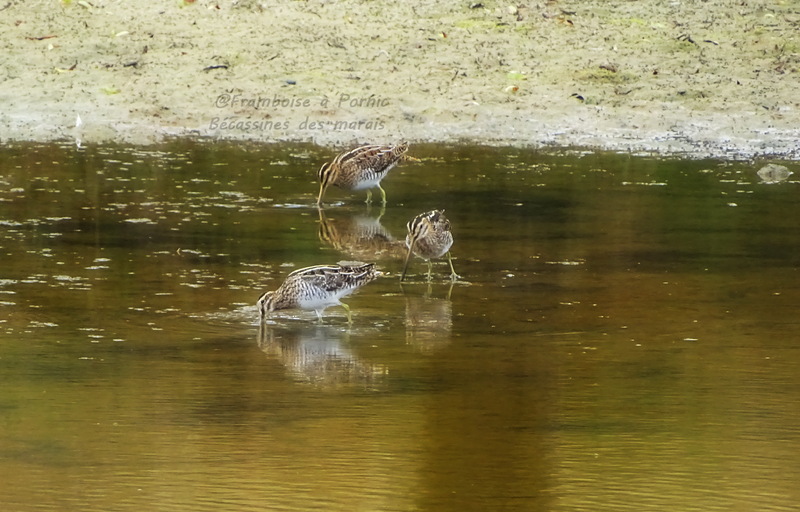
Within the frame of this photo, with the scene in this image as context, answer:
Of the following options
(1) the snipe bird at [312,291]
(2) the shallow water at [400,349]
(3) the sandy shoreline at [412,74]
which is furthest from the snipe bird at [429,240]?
(3) the sandy shoreline at [412,74]

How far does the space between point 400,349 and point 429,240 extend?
6.47ft

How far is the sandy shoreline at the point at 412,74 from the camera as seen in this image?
52.0 feet

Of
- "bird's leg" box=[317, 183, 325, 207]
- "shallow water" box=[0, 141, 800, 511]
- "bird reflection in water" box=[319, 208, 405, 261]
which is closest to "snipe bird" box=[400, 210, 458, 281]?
"shallow water" box=[0, 141, 800, 511]

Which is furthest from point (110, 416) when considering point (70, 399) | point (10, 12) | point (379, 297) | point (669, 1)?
point (669, 1)

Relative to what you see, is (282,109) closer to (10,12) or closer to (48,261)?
(10,12)

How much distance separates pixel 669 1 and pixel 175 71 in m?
6.68

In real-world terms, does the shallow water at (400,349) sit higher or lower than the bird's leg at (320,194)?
lower

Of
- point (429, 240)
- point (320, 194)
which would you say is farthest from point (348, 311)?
point (320, 194)

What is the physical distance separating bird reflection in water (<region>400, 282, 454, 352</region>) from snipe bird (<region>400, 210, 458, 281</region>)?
10.1 inches

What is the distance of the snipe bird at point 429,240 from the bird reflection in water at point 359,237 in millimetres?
558

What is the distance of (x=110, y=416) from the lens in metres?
6.98

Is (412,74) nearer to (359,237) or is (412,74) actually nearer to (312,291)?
(359,237)

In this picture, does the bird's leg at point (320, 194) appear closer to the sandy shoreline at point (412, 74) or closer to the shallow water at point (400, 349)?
the shallow water at point (400, 349)

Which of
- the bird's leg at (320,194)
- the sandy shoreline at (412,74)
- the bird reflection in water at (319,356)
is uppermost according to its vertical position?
the sandy shoreline at (412,74)
